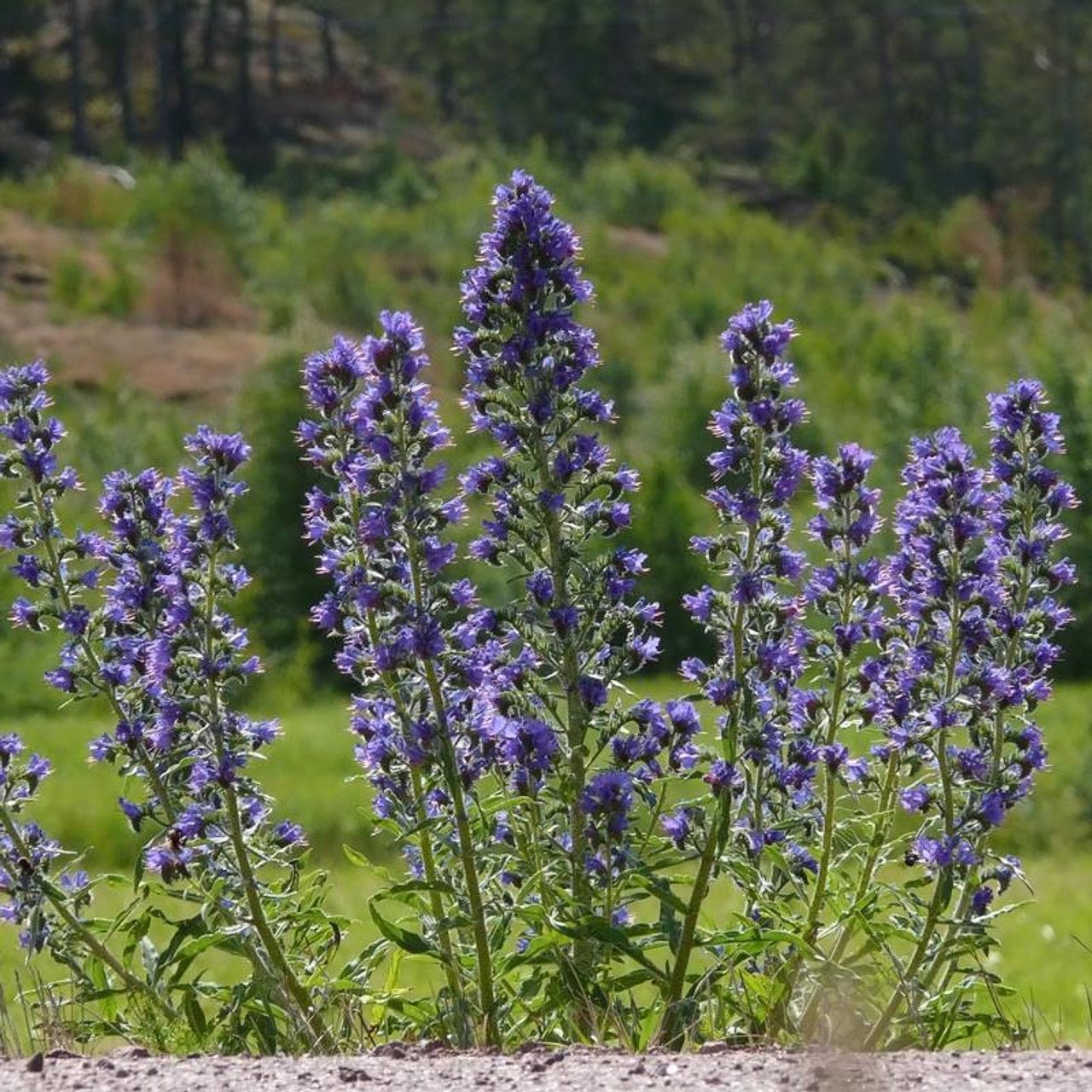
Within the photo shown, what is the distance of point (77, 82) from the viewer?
9412cm

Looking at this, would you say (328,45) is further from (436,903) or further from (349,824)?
(436,903)

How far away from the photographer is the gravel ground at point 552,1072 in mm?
5305

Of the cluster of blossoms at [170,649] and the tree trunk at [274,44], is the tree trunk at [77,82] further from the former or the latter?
the cluster of blossoms at [170,649]

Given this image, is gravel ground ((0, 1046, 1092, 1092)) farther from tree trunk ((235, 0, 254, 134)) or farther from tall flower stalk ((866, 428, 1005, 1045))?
tree trunk ((235, 0, 254, 134))

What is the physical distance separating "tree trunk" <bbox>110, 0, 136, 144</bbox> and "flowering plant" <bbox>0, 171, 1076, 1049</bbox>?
308 ft

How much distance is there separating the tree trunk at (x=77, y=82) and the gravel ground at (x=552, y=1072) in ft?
300

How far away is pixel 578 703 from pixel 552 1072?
38.9 inches

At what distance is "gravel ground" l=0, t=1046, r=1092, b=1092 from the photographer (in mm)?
5305

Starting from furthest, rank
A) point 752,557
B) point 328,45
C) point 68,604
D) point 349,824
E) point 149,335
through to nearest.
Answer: point 328,45 → point 149,335 → point 349,824 → point 68,604 → point 752,557

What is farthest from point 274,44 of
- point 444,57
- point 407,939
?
point 407,939

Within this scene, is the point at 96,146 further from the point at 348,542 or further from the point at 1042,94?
the point at 348,542

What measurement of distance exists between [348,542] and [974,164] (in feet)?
336

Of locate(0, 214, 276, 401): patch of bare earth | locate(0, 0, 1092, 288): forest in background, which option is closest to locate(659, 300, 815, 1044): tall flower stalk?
locate(0, 214, 276, 401): patch of bare earth

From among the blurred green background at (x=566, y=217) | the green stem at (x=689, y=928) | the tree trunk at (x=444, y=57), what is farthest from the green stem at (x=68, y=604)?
the tree trunk at (x=444, y=57)
